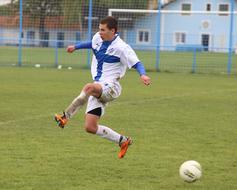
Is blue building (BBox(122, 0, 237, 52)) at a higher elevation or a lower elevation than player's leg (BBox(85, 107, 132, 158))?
higher

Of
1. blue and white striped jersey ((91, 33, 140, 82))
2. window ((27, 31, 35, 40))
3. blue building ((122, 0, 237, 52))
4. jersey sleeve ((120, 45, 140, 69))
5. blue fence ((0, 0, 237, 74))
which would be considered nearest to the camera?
jersey sleeve ((120, 45, 140, 69))

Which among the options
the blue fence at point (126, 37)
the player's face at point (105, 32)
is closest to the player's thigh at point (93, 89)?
the player's face at point (105, 32)

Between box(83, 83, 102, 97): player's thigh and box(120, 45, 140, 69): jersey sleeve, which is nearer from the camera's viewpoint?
box(83, 83, 102, 97): player's thigh

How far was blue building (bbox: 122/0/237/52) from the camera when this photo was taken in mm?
33656

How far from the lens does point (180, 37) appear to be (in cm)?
3912

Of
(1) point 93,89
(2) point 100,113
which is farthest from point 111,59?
(2) point 100,113

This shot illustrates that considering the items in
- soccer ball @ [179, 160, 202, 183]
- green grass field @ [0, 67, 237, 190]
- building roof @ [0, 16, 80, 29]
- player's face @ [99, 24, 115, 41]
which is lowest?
green grass field @ [0, 67, 237, 190]

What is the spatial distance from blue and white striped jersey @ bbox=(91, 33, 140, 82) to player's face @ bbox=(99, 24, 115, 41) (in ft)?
0.33

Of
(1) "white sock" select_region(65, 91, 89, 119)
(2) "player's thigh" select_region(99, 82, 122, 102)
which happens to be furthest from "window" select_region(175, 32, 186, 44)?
(1) "white sock" select_region(65, 91, 89, 119)

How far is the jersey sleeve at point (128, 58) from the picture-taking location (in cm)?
819

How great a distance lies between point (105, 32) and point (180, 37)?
31248 mm

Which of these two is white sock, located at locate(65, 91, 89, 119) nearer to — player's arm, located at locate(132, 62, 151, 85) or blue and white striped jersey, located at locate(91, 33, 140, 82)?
blue and white striped jersey, located at locate(91, 33, 140, 82)

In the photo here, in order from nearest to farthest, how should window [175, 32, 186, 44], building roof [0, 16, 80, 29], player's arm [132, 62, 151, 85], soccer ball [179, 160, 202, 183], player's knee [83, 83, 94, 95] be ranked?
soccer ball [179, 160, 202, 183] → player's arm [132, 62, 151, 85] → player's knee [83, 83, 94, 95] → building roof [0, 16, 80, 29] → window [175, 32, 186, 44]

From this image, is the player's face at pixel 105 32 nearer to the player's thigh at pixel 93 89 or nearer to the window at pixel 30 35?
the player's thigh at pixel 93 89
